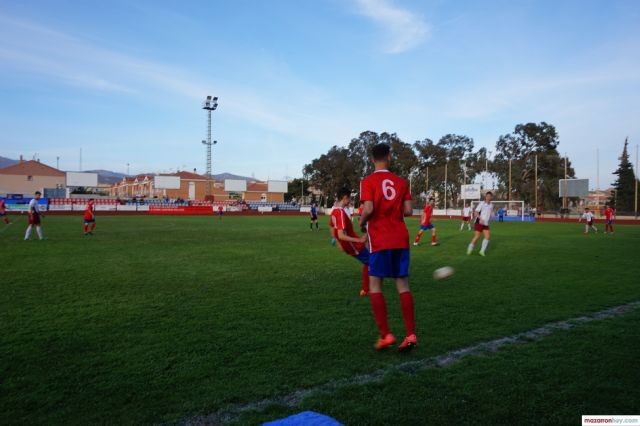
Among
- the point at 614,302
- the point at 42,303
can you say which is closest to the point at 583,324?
the point at 614,302

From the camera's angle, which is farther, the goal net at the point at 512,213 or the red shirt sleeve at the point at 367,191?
the goal net at the point at 512,213

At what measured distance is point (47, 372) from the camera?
3980mm

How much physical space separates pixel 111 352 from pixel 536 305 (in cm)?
625

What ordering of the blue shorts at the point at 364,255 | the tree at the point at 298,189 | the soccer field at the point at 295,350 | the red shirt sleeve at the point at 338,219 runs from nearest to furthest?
1. the soccer field at the point at 295,350
2. the red shirt sleeve at the point at 338,219
3. the blue shorts at the point at 364,255
4. the tree at the point at 298,189

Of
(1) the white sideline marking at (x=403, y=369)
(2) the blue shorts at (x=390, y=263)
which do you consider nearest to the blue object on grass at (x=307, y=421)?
(1) the white sideline marking at (x=403, y=369)

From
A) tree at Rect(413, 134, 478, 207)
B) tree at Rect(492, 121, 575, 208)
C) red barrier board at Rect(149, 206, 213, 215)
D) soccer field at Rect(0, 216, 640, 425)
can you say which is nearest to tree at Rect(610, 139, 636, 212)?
tree at Rect(492, 121, 575, 208)

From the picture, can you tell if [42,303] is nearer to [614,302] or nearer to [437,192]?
[614,302]

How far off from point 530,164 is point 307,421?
8252 cm

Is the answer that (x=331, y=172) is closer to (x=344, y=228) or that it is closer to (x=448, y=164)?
(x=448, y=164)

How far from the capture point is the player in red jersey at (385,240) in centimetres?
475

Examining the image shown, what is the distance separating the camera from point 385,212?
4.86 m

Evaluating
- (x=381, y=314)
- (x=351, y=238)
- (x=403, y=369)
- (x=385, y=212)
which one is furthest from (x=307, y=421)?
(x=351, y=238)

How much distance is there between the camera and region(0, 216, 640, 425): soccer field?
332 centimetres

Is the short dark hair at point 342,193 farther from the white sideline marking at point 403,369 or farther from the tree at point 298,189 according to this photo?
the tree at point 298,189
